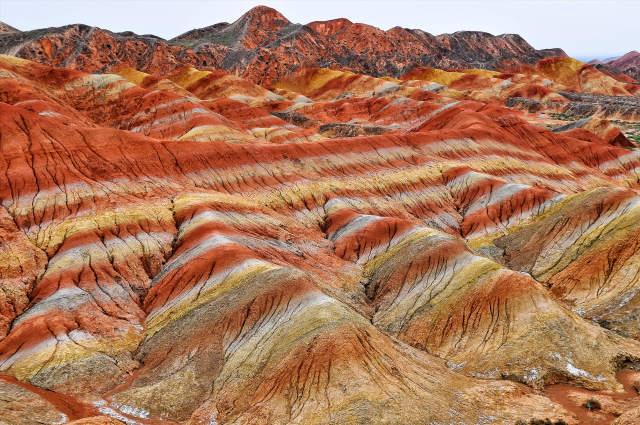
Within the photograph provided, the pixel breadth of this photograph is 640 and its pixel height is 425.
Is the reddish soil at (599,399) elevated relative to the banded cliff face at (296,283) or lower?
lower

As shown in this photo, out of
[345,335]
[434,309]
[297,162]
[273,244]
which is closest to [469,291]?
[434,309]

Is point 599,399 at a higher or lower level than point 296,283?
lower

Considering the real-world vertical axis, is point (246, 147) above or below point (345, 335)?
above

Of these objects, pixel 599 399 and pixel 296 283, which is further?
pixel 296 283

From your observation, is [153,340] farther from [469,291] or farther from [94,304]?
[469,291]

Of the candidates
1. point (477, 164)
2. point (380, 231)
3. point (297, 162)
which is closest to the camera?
point (380, 231)

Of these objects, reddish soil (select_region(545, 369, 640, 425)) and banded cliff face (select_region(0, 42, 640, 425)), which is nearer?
reddish soil (select_region(545, 369, 640, 425))

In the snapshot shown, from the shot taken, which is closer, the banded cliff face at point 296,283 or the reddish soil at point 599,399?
the reddish soil at point 599,399

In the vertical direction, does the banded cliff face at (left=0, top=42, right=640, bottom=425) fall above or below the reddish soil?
above
